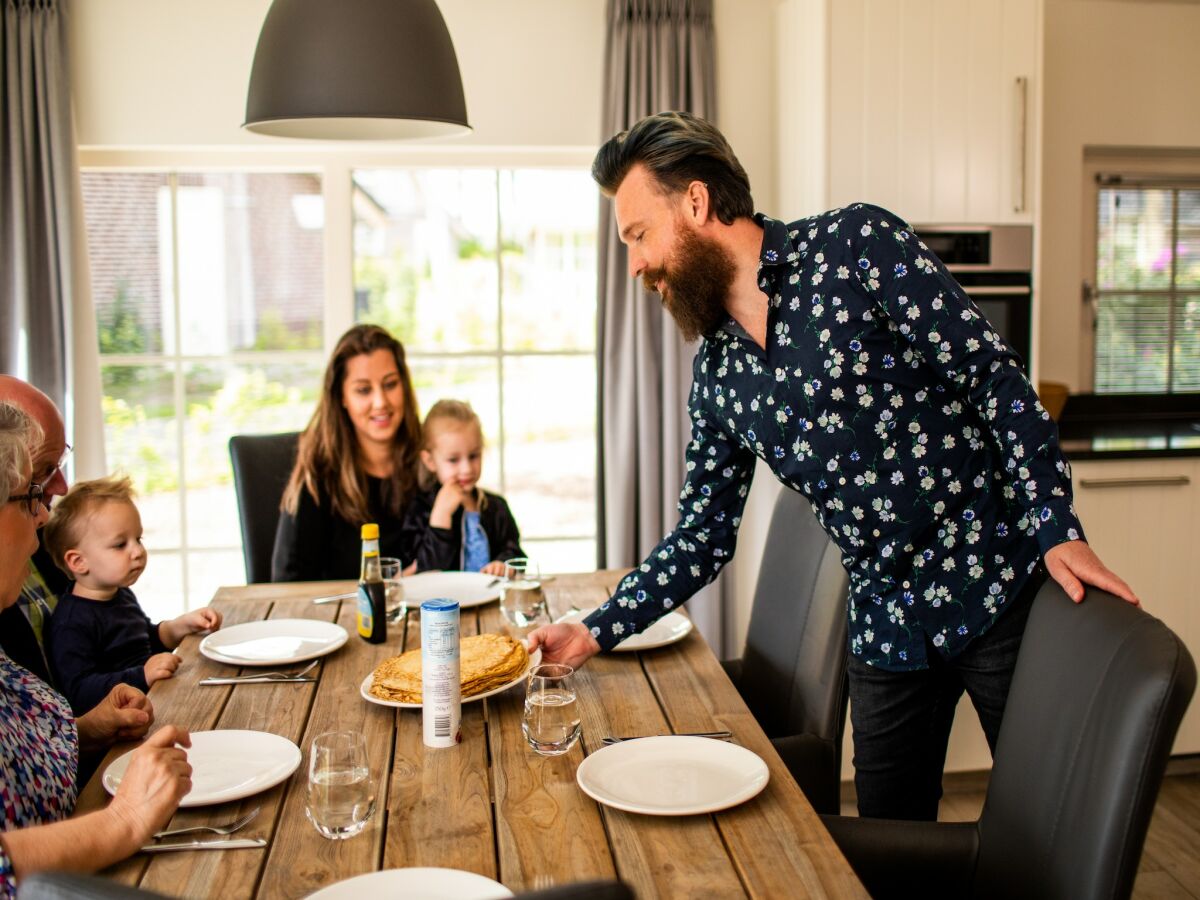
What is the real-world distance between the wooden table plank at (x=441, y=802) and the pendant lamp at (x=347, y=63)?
0.95 metres

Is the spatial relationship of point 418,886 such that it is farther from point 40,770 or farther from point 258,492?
point 258,492

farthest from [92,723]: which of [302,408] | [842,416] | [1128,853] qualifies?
[302,408]

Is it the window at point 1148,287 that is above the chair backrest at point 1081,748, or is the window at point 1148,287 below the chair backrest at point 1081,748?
above

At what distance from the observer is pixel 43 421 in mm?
2182

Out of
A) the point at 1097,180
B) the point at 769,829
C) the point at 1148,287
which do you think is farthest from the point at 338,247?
the point at 769,829

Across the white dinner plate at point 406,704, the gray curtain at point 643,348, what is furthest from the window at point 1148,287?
the white dinner plate at point 406,704

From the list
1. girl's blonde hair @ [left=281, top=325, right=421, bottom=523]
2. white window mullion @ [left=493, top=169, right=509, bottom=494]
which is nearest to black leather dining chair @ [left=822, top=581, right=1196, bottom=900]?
girl's blonde hair @ [left=281, top=325, right=421, bottom=523]

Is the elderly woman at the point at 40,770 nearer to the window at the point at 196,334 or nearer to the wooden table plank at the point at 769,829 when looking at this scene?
the wooden table plank at the point at 769,829

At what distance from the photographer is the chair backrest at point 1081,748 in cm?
121

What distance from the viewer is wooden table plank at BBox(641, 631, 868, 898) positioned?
1.20 m

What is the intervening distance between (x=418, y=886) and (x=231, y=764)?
0.44m

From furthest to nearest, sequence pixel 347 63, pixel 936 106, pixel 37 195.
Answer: pixel 37 195, pixel 936 106, pixel 347 63

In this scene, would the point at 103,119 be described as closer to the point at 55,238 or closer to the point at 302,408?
the point at 55,238

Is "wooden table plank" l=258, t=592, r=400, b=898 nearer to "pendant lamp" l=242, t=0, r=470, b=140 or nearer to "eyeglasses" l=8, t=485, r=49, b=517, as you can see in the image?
"eyeglasses" l=8, t=485, r=49, b=517
